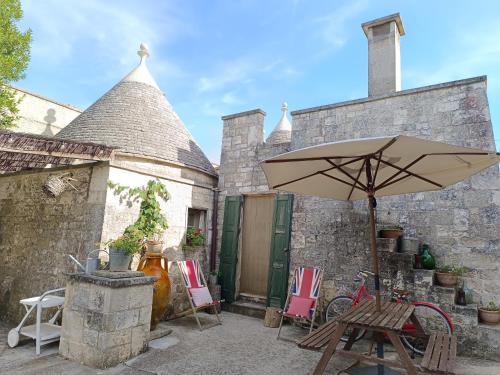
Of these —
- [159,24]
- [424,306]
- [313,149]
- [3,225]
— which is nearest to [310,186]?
[313,149]

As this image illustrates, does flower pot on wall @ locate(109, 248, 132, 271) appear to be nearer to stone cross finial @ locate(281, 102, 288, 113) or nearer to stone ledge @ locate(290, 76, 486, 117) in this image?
stone ledge @ locate(290, 76, 486, 117)

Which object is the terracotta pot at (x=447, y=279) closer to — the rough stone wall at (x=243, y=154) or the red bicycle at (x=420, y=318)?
the red bicycle at (x=420, y=318)

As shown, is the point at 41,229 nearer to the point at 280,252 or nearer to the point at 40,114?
the point at 280,252

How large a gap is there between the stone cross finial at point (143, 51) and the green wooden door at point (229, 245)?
14.5ft

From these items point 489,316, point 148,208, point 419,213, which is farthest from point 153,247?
point 489,316

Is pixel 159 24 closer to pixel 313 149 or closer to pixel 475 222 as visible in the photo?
pixel 313 149

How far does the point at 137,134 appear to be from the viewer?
6.47 metres

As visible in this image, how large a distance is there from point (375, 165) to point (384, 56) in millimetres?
3620

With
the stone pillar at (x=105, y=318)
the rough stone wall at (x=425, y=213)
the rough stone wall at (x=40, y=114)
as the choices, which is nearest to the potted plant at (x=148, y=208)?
the stone pillar at (x=105, y=318)

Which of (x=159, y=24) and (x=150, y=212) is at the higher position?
(x=159, y=24)

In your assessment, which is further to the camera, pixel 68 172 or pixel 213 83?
pixel 213 83

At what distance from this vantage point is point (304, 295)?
5.38m

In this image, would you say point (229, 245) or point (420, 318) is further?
point (229, 245)

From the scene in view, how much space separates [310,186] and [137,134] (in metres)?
4.01
